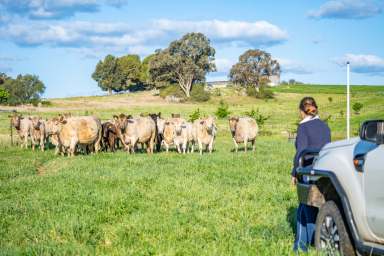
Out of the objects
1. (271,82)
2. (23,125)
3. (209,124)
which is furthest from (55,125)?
(271,82)

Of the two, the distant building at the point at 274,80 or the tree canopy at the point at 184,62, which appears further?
the distant building at the point at 274,80

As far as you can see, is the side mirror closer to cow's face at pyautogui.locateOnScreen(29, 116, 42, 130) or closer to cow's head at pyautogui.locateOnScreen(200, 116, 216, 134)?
cow's head at pyautogui.locateOnScreen(200, 116, 216, 134)

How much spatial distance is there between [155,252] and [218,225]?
2273mm

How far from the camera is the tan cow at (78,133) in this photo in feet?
93.1

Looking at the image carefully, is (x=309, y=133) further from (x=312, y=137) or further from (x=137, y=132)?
(x=137, y=132)

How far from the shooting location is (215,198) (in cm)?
1259

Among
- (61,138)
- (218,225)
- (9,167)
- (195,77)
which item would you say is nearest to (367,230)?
(218,225)

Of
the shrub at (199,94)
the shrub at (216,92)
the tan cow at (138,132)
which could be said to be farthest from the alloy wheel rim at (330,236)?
the shrub at (216,92)

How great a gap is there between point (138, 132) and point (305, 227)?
22166 mm

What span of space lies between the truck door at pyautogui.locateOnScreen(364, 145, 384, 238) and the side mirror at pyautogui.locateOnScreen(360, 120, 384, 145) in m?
0.17

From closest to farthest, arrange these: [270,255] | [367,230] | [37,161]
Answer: [367,230]
[270,255]
[37,161]

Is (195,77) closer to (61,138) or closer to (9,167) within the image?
(61,138)

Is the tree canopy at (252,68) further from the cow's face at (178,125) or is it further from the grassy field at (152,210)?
the grassy field at (152,210)

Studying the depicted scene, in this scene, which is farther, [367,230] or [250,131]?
[250,131]
